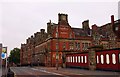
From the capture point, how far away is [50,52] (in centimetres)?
6594

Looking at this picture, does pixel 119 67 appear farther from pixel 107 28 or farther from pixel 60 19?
pixel 107 28

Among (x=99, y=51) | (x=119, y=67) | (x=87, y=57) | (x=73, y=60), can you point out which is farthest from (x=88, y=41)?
(x=119, y=67)

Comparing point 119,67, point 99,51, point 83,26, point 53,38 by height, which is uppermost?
point 83,26

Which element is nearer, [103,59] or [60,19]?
[103,59]

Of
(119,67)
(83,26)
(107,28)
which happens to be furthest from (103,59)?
(83,26)

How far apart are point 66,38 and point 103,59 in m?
31.2

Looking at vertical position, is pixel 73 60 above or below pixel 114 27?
below

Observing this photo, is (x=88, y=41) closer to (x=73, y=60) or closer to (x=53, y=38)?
(x=53, y=38)

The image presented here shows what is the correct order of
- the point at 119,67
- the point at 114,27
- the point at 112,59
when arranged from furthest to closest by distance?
the point at 114,27 < the point at 112,59 < the point at 119,67

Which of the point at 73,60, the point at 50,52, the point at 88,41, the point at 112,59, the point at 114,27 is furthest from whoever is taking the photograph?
the point at 88,41

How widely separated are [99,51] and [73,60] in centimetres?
1448

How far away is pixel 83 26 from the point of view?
79.4 m

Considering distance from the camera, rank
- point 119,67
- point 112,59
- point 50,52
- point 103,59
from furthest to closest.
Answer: point 50,52
point 103,59
point 112,59
point 119,67

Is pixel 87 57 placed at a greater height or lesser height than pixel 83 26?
lesser
